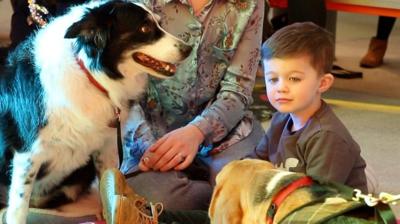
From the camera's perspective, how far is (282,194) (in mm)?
1178

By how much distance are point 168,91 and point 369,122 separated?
1508mm

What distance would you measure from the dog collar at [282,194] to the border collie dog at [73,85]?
0.69 meters

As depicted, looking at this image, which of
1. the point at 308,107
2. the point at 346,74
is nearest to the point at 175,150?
the point at 308,107

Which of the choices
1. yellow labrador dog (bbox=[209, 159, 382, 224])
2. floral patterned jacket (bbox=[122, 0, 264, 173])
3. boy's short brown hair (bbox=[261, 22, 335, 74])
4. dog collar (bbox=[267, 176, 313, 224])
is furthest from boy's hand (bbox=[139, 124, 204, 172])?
dog collar (bbox=[267, 176, 313, 224])

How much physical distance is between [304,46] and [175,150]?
0.49 metres

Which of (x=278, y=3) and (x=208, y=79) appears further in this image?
(x=278, y=3)

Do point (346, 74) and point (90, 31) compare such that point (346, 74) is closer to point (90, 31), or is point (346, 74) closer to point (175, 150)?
point (175, 150)

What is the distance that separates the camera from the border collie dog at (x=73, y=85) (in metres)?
1.75

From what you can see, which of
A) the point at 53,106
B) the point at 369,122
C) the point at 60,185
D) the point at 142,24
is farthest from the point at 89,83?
the point at 369,122

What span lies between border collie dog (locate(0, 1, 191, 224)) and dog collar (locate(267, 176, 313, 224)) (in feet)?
2.26

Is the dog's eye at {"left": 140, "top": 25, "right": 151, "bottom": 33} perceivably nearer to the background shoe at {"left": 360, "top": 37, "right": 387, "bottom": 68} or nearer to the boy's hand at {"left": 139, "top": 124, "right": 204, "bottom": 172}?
the boy's hand at {"left": 139, "top": 124, "right": 204, "bottom": 172}

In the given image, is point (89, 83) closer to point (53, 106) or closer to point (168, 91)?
point (53, 106)

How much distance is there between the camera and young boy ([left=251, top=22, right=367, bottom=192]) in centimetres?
163

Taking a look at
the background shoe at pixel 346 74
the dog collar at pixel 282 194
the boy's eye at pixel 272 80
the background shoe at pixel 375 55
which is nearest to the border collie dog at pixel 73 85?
the boy's eye at pixel 272 80
